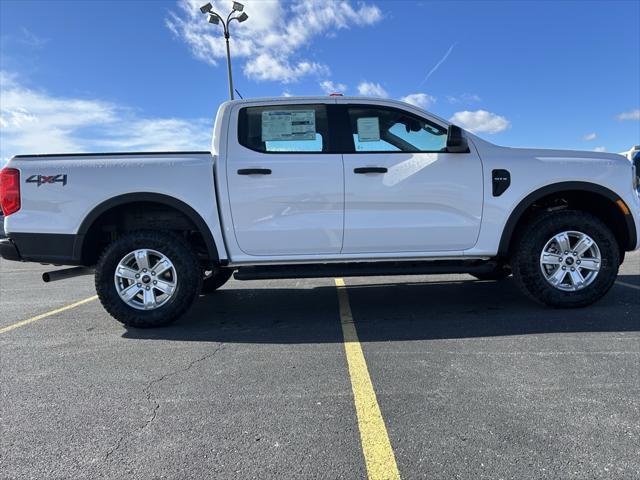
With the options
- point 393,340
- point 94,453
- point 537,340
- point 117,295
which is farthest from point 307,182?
point 94,453

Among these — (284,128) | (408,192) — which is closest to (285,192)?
(284,128)

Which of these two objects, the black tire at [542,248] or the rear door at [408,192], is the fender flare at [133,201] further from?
the black tire at [542,248]

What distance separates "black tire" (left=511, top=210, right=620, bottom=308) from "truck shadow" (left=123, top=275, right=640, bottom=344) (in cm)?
15

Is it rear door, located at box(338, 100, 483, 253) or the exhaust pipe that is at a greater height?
rear door, located at box(338, 100, 483, 253)

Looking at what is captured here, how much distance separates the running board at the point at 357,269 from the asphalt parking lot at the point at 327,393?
46cm

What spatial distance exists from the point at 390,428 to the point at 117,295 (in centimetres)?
289

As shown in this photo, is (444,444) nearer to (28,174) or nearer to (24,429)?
(24,429)

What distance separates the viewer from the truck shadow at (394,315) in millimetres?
3906

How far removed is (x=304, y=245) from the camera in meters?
4.22

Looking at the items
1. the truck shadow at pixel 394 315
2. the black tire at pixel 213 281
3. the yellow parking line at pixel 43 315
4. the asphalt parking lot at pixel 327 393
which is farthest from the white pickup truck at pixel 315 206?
the black tire at pixel 213 281

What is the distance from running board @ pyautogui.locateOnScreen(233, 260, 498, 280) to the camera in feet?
13.8

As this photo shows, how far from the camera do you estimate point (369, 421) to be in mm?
2459

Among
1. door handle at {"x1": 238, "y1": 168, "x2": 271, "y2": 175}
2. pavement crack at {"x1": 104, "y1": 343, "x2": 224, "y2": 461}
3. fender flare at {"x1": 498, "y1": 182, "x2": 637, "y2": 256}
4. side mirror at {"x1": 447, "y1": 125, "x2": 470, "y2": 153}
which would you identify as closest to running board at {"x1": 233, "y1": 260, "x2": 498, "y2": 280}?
fender flare at {"x1": 498, "y1": 182, "x2": 637, "y2": 256}

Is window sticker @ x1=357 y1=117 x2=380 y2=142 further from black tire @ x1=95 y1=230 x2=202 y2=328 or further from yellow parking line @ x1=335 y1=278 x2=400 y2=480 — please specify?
black tire @ x1=95 y1=230 x2=202 y2=328
